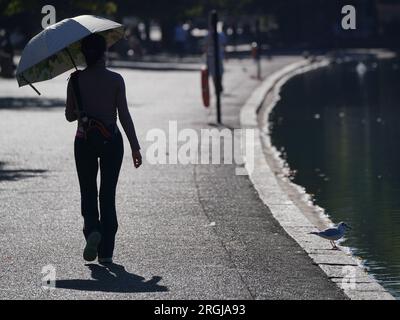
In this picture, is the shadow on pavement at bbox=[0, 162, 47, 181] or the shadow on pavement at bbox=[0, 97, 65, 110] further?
the shadow on pavement at bbox=[0, 97, 65, 110]

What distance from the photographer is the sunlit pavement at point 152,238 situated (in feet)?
32.1

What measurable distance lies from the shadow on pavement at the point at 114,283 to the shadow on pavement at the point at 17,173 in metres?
6.16

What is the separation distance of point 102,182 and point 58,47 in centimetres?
103

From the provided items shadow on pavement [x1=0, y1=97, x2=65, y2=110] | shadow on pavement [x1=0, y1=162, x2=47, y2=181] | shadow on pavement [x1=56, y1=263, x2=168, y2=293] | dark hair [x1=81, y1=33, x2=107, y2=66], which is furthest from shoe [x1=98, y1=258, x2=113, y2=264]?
shadow on pavement [x1=0, y1=97, x2=65, y2=110]

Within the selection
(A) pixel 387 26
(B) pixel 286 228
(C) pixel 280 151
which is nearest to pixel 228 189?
(B) pixel 286 228

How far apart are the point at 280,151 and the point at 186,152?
2.81 m

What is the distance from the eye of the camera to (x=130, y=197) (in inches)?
588

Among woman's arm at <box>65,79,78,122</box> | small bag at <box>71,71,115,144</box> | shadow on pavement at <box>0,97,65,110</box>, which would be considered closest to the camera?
small bag at <box>71,71,115,144</box>

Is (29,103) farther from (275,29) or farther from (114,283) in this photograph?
(275,29)

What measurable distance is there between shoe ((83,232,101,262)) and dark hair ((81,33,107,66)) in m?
1.23

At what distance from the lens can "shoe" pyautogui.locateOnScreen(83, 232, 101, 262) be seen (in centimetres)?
1066

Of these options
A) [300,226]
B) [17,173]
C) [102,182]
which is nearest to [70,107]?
[102,182]

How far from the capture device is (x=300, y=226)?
503 inches

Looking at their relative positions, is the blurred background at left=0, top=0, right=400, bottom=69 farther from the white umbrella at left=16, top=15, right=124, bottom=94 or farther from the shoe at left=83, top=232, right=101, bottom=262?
the shoe at left=83, top=232, right=101, bottom=262
